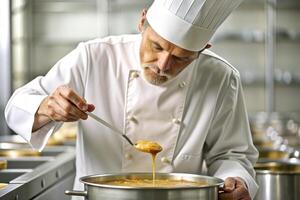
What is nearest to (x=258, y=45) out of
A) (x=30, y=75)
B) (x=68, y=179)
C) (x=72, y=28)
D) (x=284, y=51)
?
(x=284, y=51)

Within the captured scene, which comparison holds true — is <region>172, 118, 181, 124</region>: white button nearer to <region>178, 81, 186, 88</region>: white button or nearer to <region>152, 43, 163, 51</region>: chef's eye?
<region>178, 81, 186, 88</region>: white button

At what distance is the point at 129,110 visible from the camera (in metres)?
2.15

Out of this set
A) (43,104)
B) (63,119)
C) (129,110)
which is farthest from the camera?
(129,110)

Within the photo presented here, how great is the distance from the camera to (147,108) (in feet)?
7.08

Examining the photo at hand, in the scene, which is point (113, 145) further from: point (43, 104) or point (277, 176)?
point (277, 176)

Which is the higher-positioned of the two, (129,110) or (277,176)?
(129,110)

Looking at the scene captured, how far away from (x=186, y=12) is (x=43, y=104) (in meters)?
0.54

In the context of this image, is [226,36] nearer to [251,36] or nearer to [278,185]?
[251,36]

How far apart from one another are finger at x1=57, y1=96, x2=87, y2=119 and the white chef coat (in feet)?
1.26

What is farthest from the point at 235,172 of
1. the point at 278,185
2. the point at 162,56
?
the point at 162,56

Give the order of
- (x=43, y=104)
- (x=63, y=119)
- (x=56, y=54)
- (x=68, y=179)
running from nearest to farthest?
(x=63, y=119)
(x=43, y=104)
(x=68, y=179)
(x=56, y=54)

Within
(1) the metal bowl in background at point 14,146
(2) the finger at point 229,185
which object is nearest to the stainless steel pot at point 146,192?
(2) the finger at point 229,185

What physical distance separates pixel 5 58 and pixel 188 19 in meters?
5.52

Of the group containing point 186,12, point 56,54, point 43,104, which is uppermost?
point 56,54
